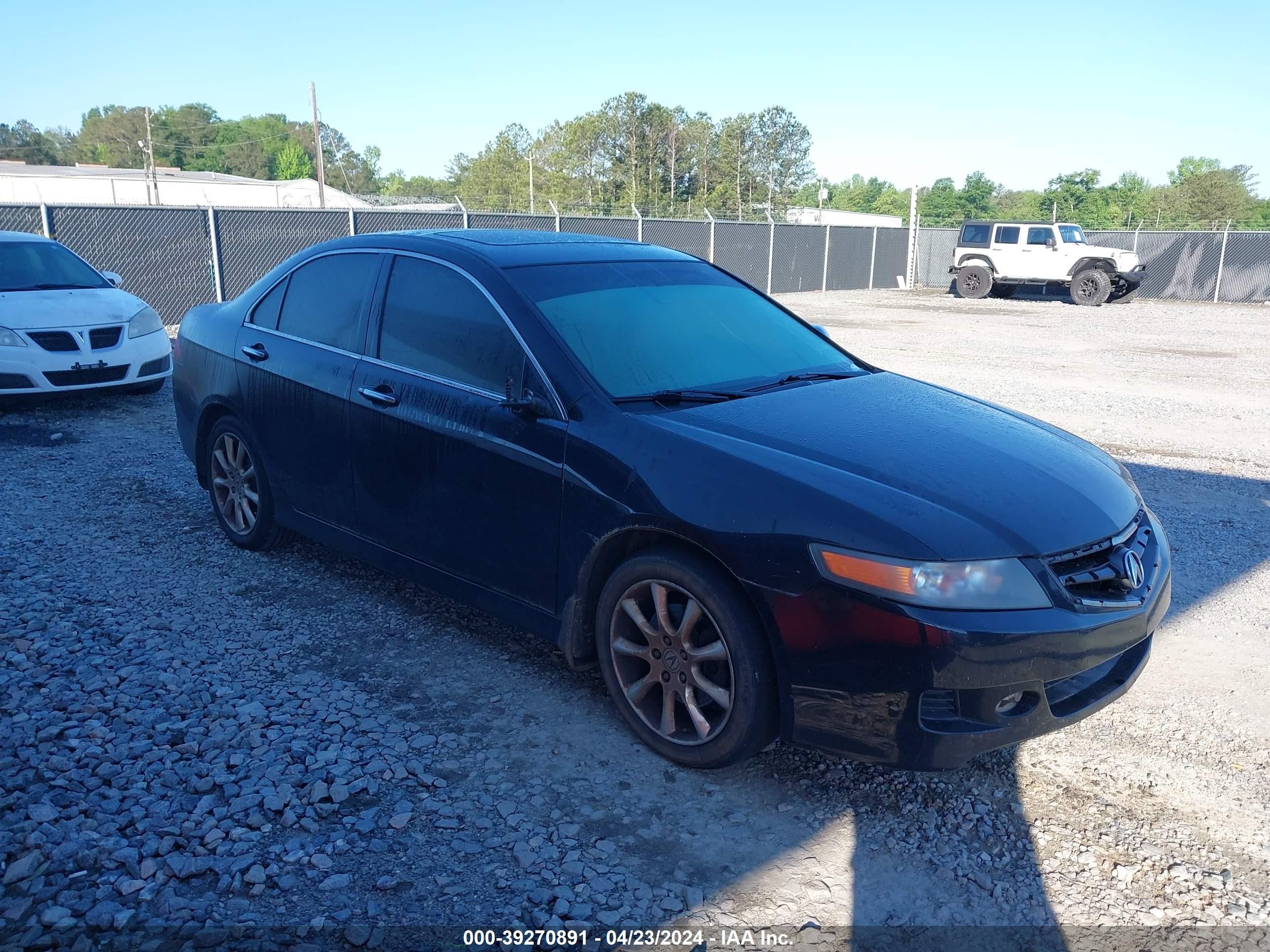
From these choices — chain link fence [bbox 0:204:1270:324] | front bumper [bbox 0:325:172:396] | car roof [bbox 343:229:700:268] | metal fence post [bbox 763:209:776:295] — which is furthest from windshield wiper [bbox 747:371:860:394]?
metal fence post [bbox 763:209:776:295]

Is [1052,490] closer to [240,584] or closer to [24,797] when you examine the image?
[24,797]

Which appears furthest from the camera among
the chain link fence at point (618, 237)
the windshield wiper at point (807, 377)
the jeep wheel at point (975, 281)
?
the jeep wheel at point (975, 281)

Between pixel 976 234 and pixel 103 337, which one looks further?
pixel 976 234

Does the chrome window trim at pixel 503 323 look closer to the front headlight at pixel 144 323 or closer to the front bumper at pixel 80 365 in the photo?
the front bumper at pixel 80 365

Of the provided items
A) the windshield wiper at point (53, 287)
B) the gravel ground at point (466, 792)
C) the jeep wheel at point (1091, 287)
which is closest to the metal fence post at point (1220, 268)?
the jeep wheel at point (1091, 287)

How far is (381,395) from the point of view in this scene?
401 centimetres

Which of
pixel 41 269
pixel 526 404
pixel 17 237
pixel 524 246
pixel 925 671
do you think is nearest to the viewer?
pixel 925 671

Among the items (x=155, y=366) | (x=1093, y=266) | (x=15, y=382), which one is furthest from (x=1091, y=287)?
(x=15, y=382)

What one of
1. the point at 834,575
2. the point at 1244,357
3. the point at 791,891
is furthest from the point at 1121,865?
the point at 1244,357

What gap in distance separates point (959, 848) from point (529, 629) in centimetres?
163

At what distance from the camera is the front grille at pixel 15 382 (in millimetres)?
8094

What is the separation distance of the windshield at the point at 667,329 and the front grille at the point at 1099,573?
4.48ft

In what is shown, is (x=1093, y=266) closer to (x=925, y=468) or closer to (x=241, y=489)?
(x=241, y=489)

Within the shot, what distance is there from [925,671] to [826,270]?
27021 millimetres
